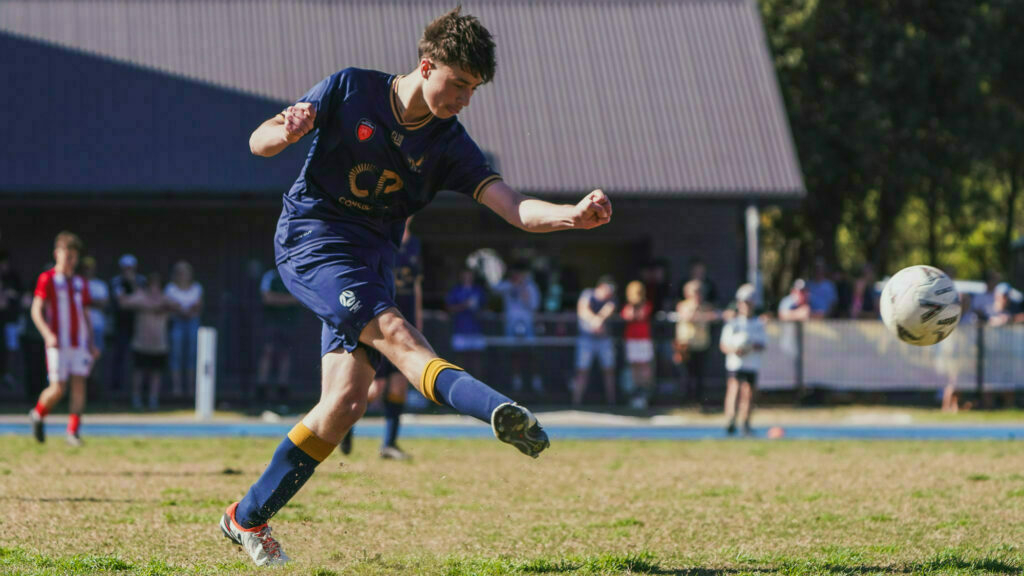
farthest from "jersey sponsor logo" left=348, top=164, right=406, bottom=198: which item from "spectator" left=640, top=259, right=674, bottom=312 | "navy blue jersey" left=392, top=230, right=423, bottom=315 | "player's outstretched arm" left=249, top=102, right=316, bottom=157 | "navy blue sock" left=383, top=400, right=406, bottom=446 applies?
"spectator" left=640, top=259, right=674, bottom=312

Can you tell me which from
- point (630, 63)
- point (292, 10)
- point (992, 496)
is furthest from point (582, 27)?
point (992, 496)

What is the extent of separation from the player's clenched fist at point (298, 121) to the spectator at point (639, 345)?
11894 millimetres

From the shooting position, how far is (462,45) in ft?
16.0

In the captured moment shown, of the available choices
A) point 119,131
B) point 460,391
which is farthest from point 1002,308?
point 460,391

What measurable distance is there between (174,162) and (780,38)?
13210 millimetres

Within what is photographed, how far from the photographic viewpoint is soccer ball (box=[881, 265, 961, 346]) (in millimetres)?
6543

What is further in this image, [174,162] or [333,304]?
[174,162]

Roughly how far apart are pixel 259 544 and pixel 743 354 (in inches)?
339

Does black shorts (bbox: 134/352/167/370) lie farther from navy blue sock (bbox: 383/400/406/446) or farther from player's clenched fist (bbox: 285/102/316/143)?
player's clenched fist (bbox: 285/102/316/143)

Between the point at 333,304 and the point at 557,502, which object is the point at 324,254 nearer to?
the point at 333,304

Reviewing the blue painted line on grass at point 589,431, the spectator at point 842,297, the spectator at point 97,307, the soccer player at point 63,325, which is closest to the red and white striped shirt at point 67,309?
the soccer player at point 63,325

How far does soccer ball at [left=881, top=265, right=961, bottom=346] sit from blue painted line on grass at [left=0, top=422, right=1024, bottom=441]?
675 centimetres

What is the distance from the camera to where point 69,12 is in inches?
819

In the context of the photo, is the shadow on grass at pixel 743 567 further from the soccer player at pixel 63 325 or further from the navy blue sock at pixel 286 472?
the soccer player at pixel 63 325
